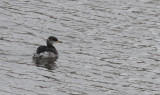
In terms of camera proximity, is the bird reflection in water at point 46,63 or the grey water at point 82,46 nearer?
the grey water at point 82,46

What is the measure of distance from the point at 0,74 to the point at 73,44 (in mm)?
5775

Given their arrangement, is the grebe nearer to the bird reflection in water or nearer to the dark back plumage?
the dark back plumage

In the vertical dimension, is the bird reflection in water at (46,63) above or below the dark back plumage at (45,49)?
below

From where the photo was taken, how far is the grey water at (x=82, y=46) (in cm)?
1783

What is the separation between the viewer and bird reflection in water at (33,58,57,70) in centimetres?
2078

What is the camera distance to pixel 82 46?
23281 mm

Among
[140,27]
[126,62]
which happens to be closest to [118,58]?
[126,62]

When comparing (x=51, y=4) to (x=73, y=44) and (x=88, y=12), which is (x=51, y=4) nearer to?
(x=88, y=12)

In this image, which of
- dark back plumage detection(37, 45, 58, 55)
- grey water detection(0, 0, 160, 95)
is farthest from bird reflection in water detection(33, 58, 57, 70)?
dark back plumage detection(37, 45, 58, 55)

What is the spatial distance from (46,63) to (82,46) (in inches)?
91.0

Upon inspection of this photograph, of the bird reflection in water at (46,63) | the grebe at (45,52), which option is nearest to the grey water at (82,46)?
the bird reflection in water at (46,63)

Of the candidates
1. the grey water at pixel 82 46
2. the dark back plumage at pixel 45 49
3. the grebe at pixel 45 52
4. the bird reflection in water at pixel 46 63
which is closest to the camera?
the grey water at pixel 82 46

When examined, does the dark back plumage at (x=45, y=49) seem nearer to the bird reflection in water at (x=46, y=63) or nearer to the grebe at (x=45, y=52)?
the grebe at (x=45, y=52)

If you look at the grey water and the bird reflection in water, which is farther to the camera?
the bird reflection in water
